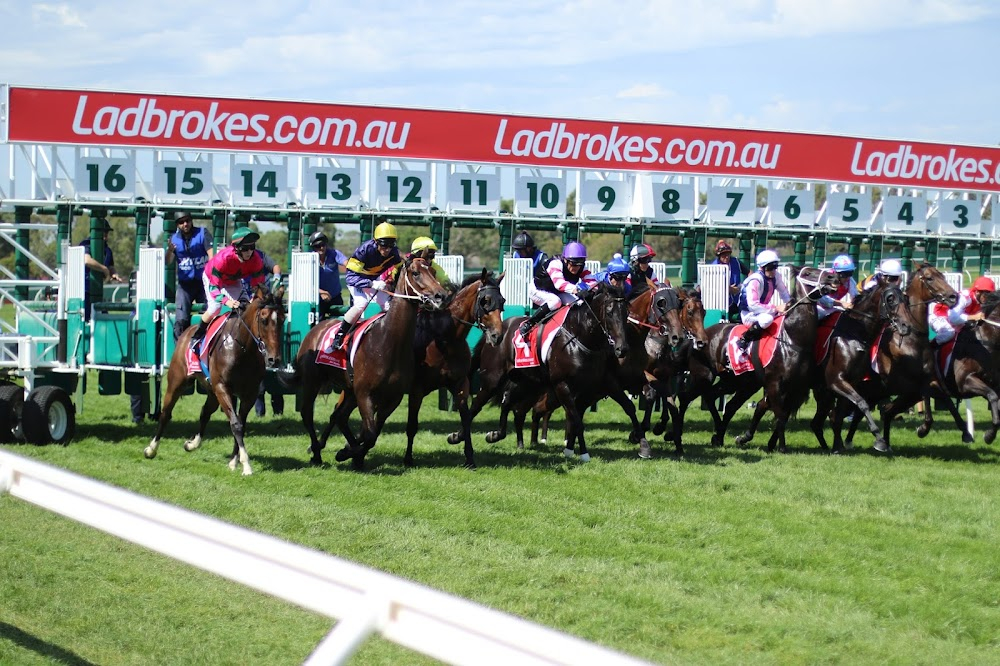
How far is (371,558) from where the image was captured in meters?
6.20

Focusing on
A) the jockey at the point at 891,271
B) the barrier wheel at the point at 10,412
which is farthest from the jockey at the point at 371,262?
the jockey at the point at 891,271

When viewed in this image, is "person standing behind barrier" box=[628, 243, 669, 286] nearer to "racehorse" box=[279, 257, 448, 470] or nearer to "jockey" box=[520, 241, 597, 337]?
"jockey" box=[520, 241, 597, 337]

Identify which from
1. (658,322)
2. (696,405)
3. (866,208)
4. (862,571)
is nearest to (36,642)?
(862,571)

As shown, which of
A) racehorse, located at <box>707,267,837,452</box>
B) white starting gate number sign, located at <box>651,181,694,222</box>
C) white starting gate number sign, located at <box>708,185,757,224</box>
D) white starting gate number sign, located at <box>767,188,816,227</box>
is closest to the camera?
racehorse, located at <box>707,267,837,452</box>

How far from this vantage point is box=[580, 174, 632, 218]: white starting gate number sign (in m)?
17.0

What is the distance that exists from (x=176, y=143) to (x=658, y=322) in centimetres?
831

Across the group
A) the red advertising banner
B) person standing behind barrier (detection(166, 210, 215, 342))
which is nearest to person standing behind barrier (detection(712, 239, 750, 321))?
the red advertising banner

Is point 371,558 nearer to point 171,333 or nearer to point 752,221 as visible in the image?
point 171,333

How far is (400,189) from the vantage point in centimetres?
1627

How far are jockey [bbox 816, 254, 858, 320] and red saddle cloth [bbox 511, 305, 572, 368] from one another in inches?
99.7

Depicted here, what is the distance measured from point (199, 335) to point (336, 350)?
48.9 inches

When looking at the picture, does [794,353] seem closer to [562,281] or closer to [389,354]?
[562,281]

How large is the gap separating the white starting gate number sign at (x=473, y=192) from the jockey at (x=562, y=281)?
19.2 feet

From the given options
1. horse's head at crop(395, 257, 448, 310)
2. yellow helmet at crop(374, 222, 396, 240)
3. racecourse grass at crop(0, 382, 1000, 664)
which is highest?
yellow helmet at crop(374, 222, 396, 240)
